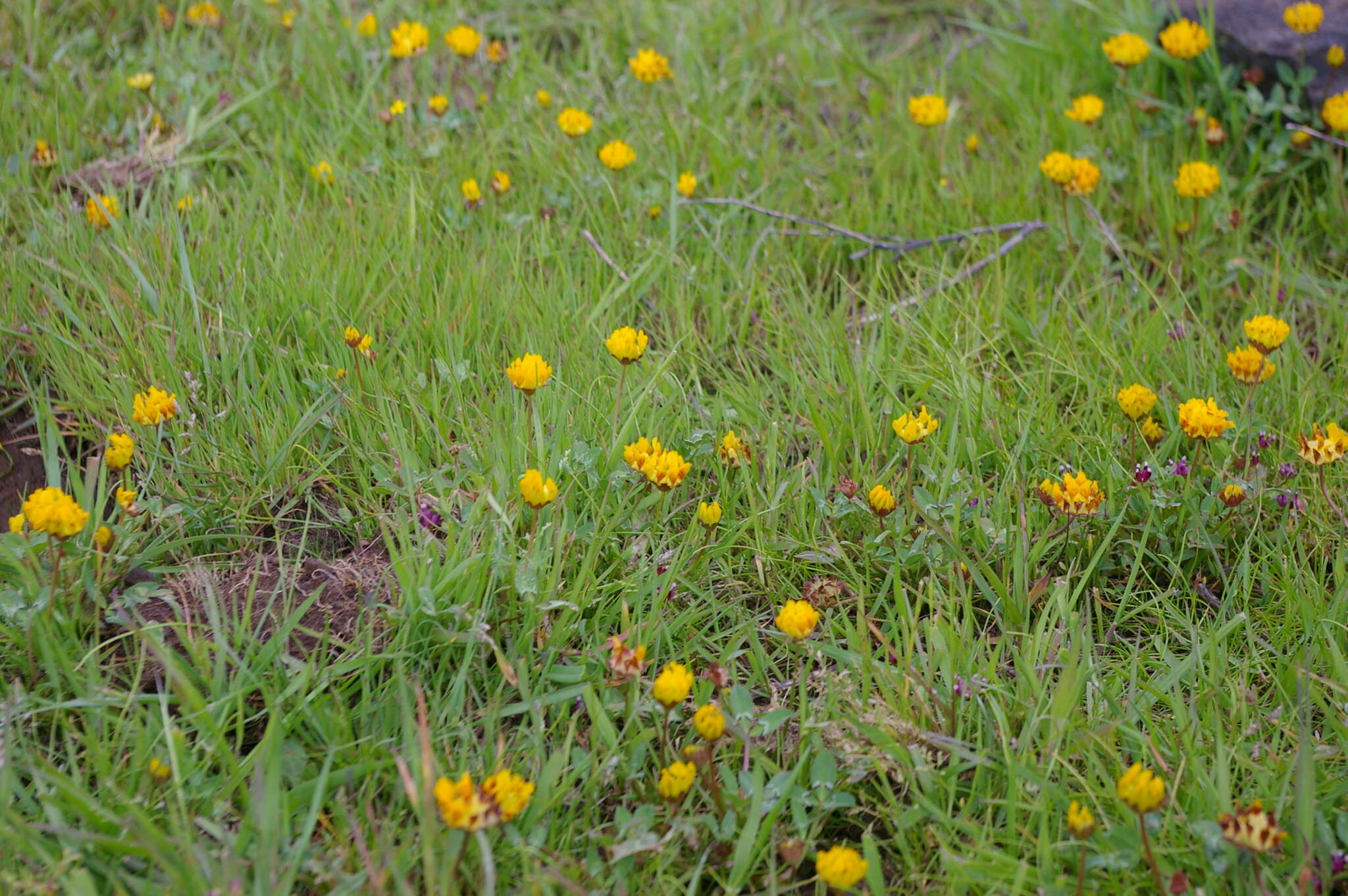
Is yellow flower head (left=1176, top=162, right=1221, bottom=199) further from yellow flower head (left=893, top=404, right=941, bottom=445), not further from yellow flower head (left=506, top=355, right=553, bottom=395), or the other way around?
yellow flower head (left=506, top=355, right=553, bottom=395)

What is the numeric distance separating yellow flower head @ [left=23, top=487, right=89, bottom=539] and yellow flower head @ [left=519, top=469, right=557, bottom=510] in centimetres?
71

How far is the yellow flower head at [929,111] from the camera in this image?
10.2 ft

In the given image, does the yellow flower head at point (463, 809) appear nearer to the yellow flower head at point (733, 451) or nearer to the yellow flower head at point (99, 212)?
the yellow flower head at point (733, 451)

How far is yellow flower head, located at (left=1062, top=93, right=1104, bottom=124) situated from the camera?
10.2 feet

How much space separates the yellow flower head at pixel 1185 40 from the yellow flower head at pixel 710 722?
2.65 metres

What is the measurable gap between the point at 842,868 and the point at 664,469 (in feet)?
2.55

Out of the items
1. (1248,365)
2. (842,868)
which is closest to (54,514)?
(842,868)

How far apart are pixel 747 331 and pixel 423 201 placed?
96 cm

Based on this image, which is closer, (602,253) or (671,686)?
(671,686)

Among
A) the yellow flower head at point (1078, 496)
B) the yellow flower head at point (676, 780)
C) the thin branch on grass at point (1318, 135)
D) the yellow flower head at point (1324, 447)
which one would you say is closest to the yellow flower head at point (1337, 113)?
the thin branch on grass at point (1318, 135)

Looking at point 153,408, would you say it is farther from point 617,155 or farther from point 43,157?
point 617,155

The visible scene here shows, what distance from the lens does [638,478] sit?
2164 millimetres

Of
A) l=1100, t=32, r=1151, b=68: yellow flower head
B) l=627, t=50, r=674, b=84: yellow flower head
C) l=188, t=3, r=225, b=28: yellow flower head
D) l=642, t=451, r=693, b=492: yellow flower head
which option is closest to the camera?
l=642, t=451, r=693, b=492: yellow flower head

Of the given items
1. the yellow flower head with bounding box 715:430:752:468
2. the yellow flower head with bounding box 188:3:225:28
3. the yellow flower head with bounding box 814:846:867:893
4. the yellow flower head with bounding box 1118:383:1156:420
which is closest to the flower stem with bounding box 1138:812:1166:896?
the yellow flower head with bounding box 814:846:867:893
